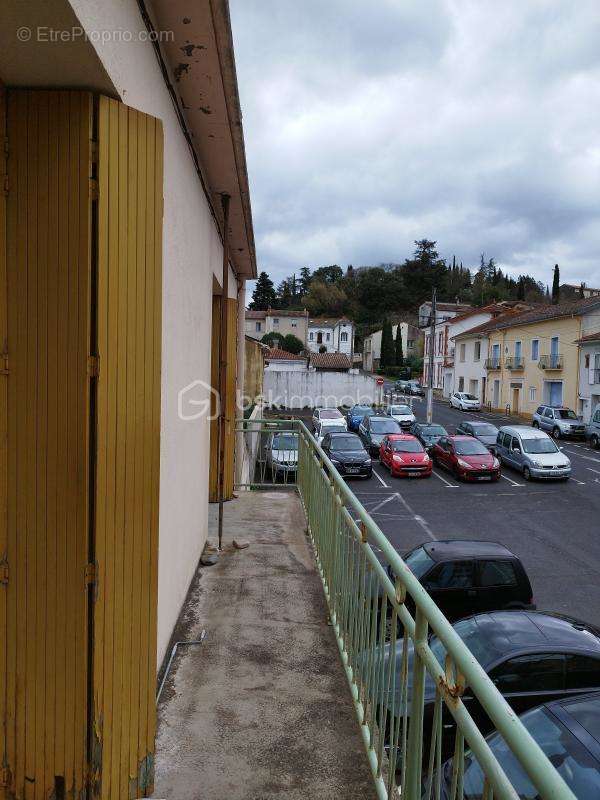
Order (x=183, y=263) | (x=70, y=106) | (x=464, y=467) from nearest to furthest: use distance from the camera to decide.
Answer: (x=70, y=106) < (x=183, y=263) < (x=464, y=467)

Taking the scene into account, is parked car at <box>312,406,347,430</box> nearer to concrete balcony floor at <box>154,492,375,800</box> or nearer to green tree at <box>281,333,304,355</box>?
concrete balcony floor at <box>154,492,375,800</box>

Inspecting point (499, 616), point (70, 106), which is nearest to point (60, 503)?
point (70, 106)

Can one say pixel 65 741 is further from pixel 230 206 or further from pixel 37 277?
pixel 230 206

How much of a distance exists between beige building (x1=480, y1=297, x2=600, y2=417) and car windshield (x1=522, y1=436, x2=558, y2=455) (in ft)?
50.7

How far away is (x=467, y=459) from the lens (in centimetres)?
2017

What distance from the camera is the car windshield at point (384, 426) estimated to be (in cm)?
2512

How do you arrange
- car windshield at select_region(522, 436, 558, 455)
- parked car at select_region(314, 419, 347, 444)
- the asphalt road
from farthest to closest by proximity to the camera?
1. parked car at select_region(314, 419, 347, 444)
2. car windshield at select_region(522, 436, 558, 455)
3. the asphalt road

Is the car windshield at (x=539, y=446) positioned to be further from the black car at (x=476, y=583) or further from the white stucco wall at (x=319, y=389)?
the white stucco wall at (x=319, y=389)

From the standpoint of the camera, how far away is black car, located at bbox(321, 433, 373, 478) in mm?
19453

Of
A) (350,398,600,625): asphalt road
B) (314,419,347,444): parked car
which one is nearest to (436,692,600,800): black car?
(350,398,600,625): asphalt road

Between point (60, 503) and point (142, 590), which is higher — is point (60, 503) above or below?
above

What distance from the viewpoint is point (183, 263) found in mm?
3934

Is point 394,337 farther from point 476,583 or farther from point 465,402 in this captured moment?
point 476,583

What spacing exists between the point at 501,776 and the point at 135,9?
2.99 metres
